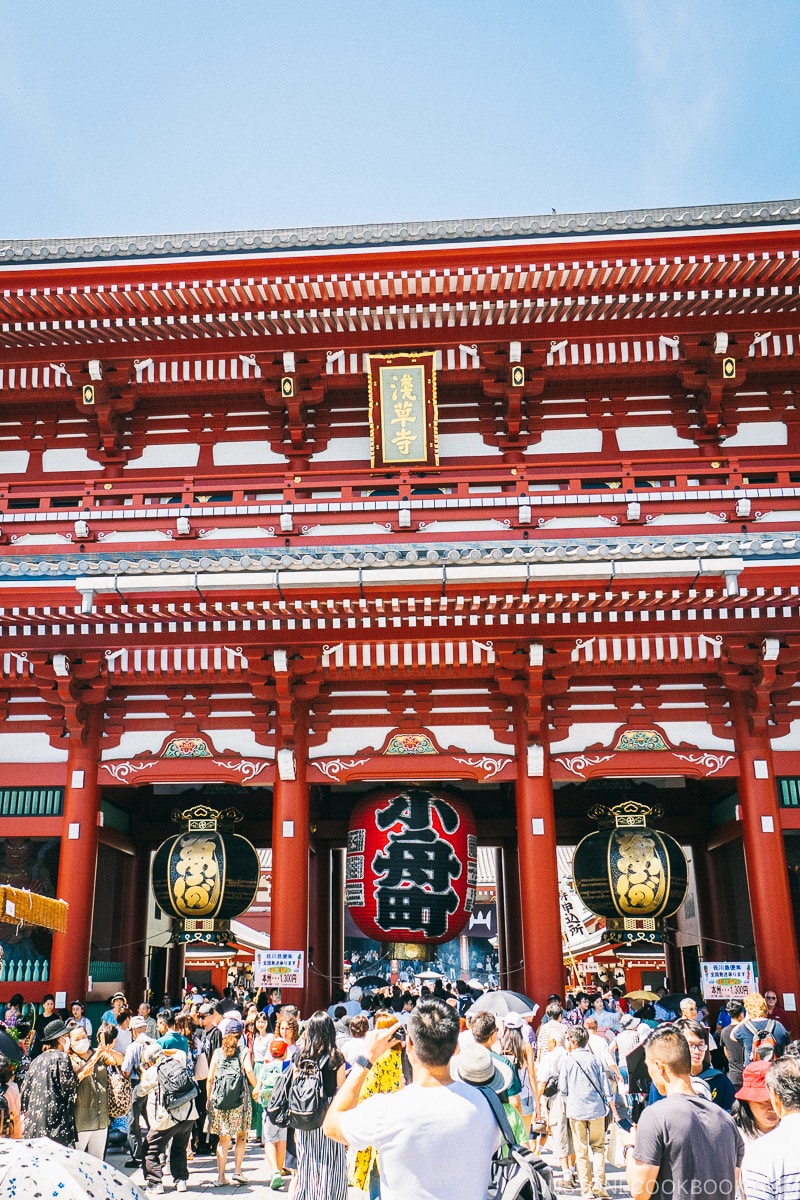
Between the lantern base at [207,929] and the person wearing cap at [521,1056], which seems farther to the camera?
the lantern base at [207,929]

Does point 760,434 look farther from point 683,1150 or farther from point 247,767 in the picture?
point 683,1150

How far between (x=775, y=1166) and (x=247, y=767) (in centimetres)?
933

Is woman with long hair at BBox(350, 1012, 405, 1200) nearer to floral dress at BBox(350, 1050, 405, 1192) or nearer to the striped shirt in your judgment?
floral dress at BBox(350, 1050, 405, 1192)

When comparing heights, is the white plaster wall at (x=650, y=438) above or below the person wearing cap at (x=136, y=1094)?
above

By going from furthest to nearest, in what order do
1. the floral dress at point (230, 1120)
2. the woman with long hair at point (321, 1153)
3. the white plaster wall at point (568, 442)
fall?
the white plaster wall at point (568, 442) → the floral dress at point (230, 1120) → the woman with long hair at point (321, 1153)

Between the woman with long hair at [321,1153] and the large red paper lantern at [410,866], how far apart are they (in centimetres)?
606

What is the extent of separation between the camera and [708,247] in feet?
37.7

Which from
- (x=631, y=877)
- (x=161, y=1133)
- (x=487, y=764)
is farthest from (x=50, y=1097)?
(x=631, y=877)

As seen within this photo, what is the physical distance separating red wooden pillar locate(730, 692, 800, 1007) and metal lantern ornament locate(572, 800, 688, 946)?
3.14 ft

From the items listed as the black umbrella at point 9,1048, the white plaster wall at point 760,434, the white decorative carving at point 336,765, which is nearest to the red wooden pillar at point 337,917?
the white decorative carving at point 336,765

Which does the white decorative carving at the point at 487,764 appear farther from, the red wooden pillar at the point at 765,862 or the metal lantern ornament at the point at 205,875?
the metal lantern ornament at the point at 205,875

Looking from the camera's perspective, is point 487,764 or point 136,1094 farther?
point 487,764

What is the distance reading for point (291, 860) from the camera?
452 inches

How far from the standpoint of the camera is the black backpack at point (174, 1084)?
7754mm
